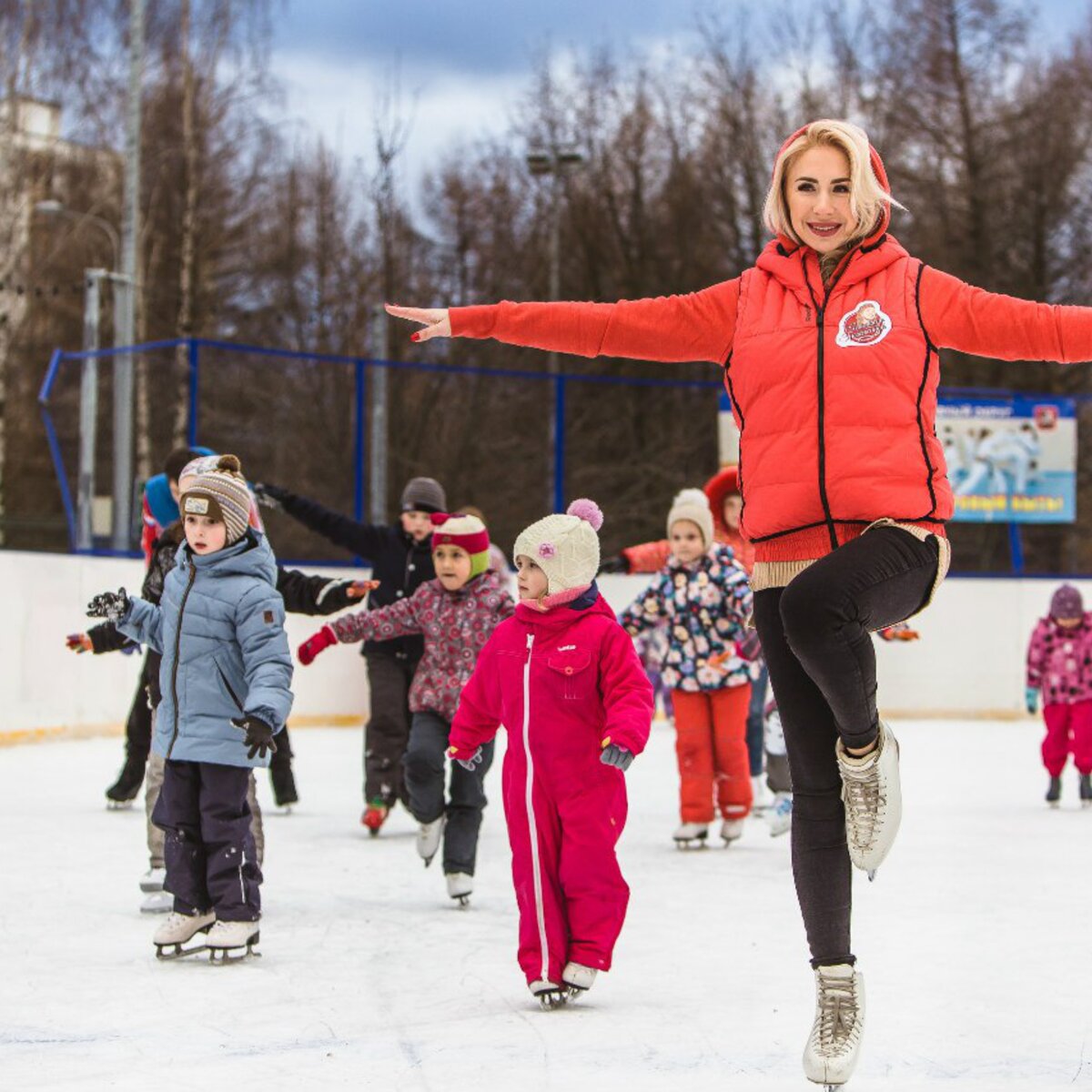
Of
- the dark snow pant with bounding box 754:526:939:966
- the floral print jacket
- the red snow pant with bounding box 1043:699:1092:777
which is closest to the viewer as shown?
the dark snow pant with bounding box 754:526:939:966

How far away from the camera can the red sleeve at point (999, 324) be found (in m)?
2.88

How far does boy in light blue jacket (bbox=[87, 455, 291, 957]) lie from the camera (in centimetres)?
439

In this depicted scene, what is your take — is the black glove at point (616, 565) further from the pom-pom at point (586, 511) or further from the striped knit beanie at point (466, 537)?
the pom-pom at point (586, 511)

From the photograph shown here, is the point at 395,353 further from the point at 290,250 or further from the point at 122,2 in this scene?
the point at 122,2

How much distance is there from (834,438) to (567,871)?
1.37m

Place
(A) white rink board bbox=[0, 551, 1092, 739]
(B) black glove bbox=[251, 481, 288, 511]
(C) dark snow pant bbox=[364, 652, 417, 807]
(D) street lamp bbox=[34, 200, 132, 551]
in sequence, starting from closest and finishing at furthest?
1. (B) black glove bbox=[251, 481, 288, 511]
2. (C) dark snow pant bbox=[364, 652, 417, 807]
3. (A) white rink board bbox=[0, 551, 1092, 739]
4. (D) street lamp bbox=[34, 200, 132, 551]

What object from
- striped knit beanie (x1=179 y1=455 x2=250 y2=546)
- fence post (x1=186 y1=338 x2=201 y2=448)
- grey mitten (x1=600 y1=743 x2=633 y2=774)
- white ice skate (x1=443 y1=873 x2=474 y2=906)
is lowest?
white ice skate (x1=443 y1=873 x2=474 y2=906)

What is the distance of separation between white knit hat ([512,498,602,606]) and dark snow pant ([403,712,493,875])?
1354 millimetres

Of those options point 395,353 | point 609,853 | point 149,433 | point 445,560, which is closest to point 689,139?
point 395,353

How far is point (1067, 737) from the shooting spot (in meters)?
8.58

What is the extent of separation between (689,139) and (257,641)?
21974 mm

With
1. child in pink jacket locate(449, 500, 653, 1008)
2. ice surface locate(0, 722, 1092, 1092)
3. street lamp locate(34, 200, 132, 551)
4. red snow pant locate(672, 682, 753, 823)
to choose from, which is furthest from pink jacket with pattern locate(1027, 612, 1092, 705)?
street lamp locate(34, 200, 132, 551)

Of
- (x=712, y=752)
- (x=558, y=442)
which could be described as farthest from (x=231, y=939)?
(x=558, y=442)

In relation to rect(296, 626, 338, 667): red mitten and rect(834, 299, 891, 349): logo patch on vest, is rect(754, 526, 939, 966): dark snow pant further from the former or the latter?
rect(296, 626, 338, 667): red mitten
